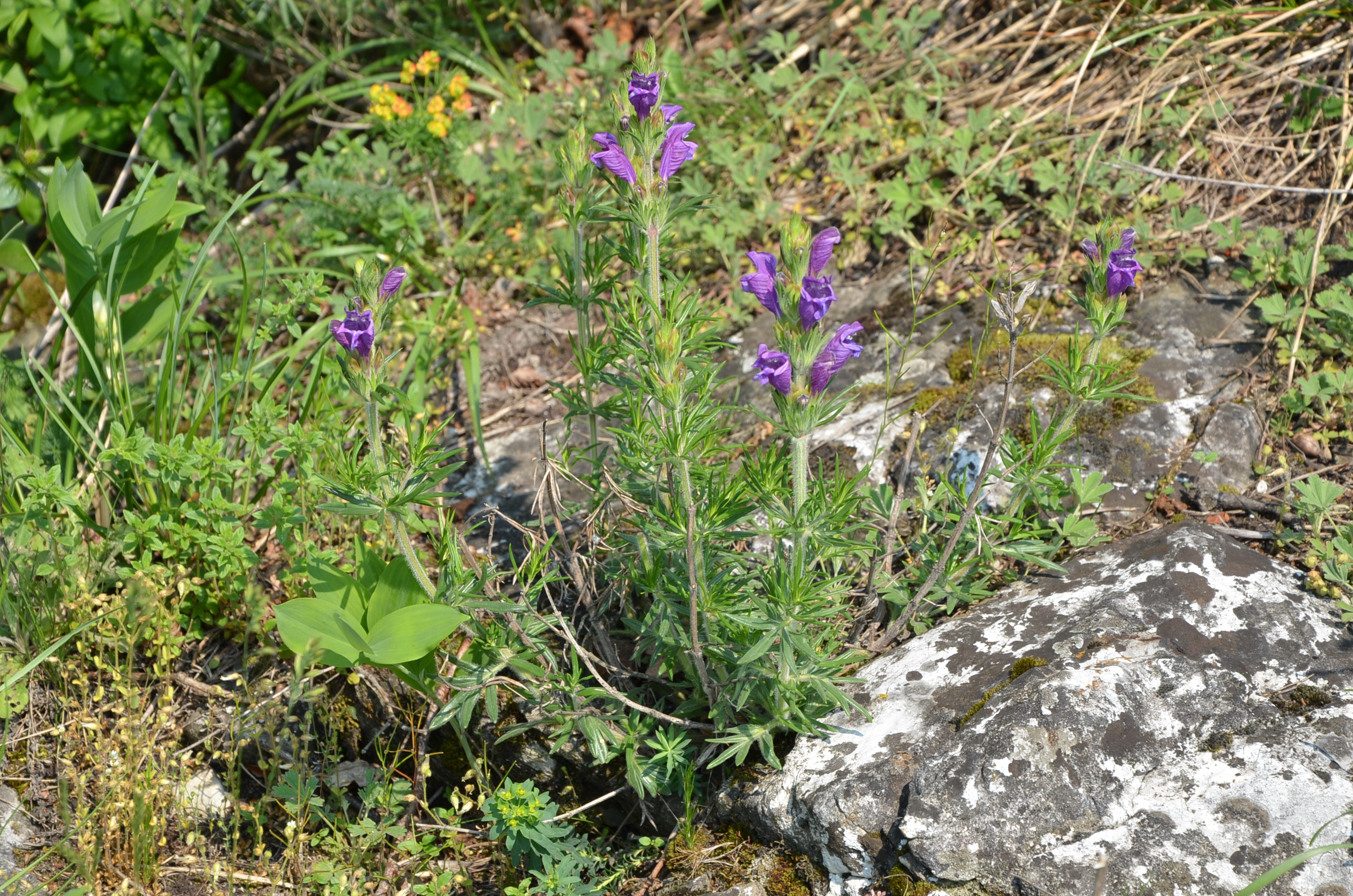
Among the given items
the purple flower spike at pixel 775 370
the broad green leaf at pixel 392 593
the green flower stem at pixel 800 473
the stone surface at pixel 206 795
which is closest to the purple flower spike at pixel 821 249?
the purple flower spike at pixel 775 370

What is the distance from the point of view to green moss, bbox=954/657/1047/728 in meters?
2.33

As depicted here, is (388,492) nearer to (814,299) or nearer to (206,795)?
(814,299)

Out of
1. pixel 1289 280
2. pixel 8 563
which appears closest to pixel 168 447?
pixel 8 563

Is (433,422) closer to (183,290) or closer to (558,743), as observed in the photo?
(183,290)

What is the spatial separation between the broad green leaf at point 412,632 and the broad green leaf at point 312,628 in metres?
0.06

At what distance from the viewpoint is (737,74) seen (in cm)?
506

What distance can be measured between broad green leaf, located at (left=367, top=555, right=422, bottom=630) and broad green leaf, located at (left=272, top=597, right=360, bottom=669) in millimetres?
133

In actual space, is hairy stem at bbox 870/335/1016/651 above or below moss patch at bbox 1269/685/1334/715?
above

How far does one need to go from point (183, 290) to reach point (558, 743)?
6.85 feet

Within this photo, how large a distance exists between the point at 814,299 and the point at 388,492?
3.49 feet

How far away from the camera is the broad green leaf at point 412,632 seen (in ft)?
7.60

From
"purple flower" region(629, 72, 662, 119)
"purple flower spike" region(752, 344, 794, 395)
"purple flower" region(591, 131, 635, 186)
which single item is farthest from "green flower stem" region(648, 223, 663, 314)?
"purple flower spike" region(752, 344, 794, 395)

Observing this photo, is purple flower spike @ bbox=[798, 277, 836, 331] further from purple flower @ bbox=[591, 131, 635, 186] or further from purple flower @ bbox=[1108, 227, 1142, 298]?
purple flower @ bbox=[1108, 227, 1142, 298]

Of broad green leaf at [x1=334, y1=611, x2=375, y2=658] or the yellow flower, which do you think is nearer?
broad green leaf at [x1=334, y1=611, x2=375, y2=658]
